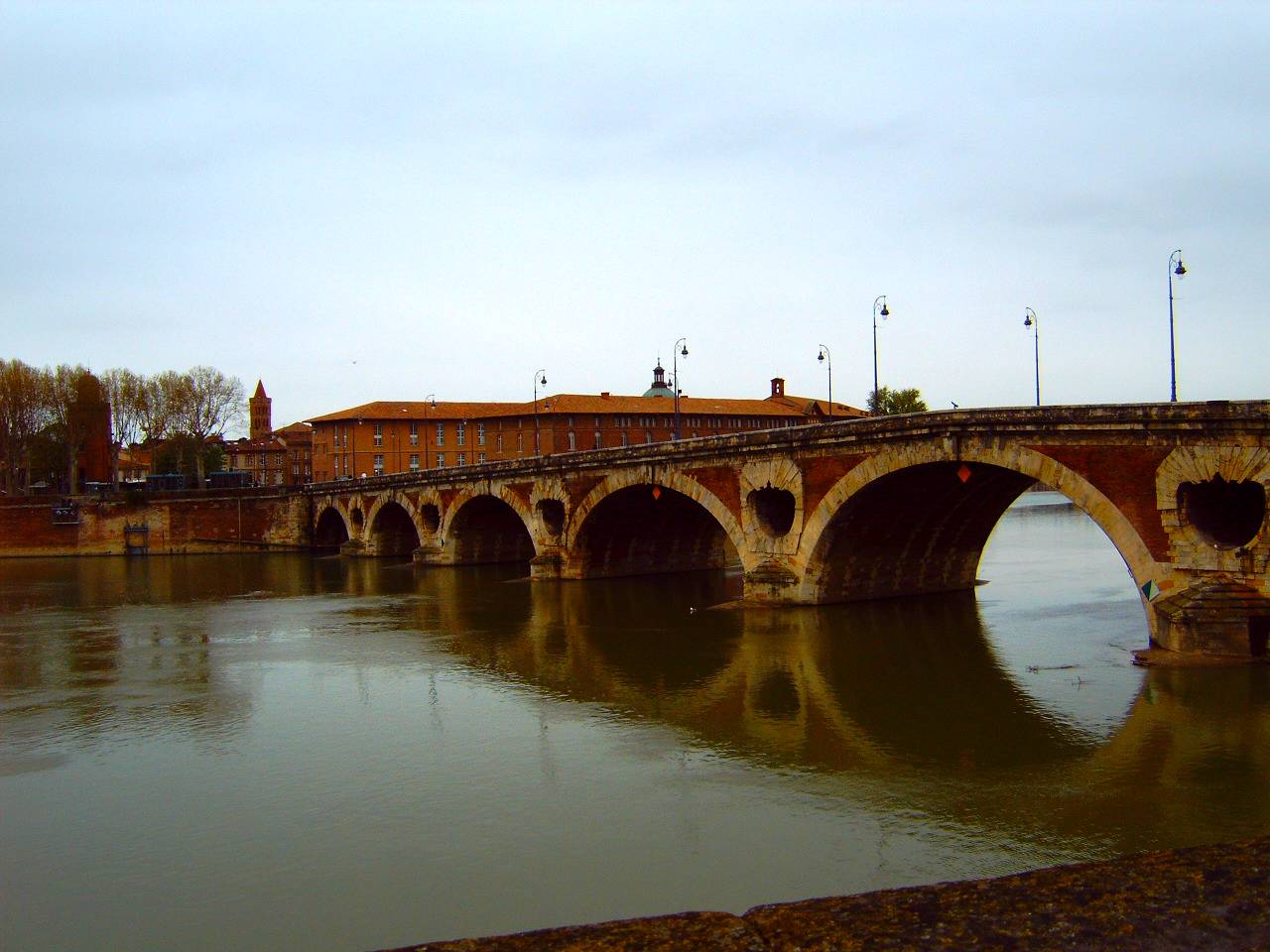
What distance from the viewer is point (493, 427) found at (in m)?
99.2

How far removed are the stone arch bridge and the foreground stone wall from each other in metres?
24.8

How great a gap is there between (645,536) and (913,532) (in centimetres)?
Answer: 1559

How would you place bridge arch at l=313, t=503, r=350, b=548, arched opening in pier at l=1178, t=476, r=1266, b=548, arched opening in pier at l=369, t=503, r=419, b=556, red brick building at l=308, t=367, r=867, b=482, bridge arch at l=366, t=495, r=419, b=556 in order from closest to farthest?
arched opening in pier at l=1178, t=476, r=1266, b=548 < bridge arch at l=366, t=495, r=419, b=556 < arched opening in pier at l=369, t=503, r=419, b=556 < bridge arch at l=313, t=503, r=350, b=548 < red brick building at l=308, t=367, r=867, b=482

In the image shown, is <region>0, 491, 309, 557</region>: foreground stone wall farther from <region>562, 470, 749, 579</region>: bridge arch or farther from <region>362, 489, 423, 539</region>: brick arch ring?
<region>562, 470, 749, 579</region>: bridge arch

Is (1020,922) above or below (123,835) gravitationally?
above

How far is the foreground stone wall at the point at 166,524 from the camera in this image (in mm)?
75688

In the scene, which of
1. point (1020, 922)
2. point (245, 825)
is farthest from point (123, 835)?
point (1020, 922)

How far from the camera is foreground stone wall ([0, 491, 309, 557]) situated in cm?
7569

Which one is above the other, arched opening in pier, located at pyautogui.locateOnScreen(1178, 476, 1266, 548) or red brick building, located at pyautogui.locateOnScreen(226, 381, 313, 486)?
red brick building, located at pyautogui.locateOnScreen(226, 381, 313, 486)

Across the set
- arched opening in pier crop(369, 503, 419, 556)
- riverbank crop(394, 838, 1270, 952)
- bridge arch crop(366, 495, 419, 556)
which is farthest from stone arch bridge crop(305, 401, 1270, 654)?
riverbank crop(394, 838, 1270, 952)

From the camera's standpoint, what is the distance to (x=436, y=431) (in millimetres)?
98312

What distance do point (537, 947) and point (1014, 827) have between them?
1007 cm

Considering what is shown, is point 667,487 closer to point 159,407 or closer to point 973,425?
point 973,425

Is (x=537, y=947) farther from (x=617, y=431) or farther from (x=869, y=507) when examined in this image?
A: (x=617, y=431)
